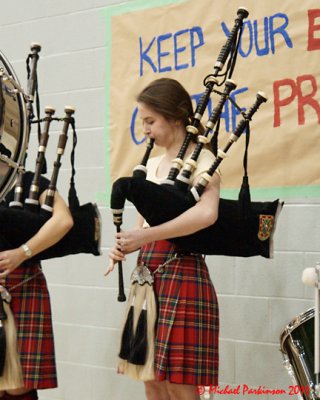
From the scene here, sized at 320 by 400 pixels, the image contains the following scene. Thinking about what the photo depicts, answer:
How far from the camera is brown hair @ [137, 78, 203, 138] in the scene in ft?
6.89

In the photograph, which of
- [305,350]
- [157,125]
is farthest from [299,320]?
[157,125]

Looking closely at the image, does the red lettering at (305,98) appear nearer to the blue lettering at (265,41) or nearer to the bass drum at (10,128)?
the blue lettering at (265,41)

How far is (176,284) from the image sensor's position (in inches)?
80.1

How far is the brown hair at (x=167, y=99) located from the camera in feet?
6.89

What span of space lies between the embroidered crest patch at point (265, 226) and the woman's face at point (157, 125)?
391 mm

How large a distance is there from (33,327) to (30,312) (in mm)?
51

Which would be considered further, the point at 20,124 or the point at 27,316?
the point at 27,316

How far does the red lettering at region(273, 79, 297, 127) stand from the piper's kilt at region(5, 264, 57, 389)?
106cm

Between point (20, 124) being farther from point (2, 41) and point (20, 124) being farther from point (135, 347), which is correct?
point (2, 41)

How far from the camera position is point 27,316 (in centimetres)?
227

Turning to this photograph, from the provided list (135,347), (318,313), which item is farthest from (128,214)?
(318,313)

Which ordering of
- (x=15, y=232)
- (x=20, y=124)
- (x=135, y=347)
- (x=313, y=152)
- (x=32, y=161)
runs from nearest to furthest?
(x=20, y=124) → (x=135, y=347) → (x=15, y=232) → (x=313, y=152) → (x=32, y=161)

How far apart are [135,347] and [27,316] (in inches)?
17.4

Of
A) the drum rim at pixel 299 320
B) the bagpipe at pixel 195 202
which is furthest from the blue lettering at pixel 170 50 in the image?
the drum rim at pixel 299 320
